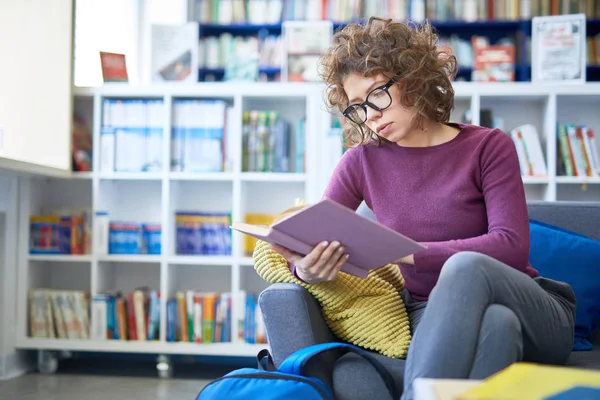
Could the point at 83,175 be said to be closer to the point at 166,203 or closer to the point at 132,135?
the point at 132,135

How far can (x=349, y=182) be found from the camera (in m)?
1.68

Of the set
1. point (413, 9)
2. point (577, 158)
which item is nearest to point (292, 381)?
point (577, 158)

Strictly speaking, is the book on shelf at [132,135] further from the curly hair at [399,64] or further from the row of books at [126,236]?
the curly hair at [399,64]

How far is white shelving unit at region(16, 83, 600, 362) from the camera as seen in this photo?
9.95 ft

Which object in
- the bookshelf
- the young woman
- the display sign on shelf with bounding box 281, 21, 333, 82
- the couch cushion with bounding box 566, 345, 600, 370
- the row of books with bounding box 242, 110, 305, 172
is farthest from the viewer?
the bookshelf

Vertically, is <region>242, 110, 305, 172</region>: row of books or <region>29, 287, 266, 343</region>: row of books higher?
<region>242, 110, 305, 172</region>: row of books

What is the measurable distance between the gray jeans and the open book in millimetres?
116

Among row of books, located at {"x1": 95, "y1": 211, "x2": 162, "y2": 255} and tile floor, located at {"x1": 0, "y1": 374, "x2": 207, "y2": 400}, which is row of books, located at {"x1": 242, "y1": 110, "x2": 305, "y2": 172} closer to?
row of books, located at {"x1": 95, "y1": 211, "x2": 162, "y2": 255}

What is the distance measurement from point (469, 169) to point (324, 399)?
63 centimetres

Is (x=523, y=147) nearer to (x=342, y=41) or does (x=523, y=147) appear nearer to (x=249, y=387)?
(x=342, y=41)

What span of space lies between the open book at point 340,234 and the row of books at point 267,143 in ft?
6.05

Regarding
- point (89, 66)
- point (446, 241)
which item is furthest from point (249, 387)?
point (89, 66)

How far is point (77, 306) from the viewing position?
310 cm

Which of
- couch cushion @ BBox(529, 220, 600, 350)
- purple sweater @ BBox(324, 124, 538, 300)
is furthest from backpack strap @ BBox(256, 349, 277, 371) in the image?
couch cushion @ BBox(529, 220, 600, 350)
